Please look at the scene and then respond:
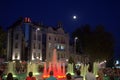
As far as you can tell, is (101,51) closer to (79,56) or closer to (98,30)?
(98,30)

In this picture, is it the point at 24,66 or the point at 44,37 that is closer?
the point at 24,66

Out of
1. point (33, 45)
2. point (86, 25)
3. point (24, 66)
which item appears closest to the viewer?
point (24, 66)

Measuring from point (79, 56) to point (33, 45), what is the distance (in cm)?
2403

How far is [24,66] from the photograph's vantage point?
5034 centimetres

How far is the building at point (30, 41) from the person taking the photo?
78375 mm

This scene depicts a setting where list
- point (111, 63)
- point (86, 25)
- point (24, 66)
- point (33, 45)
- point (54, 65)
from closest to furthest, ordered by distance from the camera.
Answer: point (54, 65)
point (24, 66)
point (33, 45)
point (86, 25)
point (111, 63)

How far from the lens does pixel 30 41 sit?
7819 centimetres

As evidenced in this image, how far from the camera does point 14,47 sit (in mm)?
78938

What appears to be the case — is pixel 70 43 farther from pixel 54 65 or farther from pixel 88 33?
pixel 54 65

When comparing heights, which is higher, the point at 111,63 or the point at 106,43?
the point at 106,43

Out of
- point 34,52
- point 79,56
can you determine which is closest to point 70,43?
point 79,56

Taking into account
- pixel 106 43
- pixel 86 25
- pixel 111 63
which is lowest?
pixel 111 63

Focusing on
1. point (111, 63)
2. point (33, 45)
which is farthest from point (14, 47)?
point (111, 63)

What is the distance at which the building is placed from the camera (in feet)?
257
